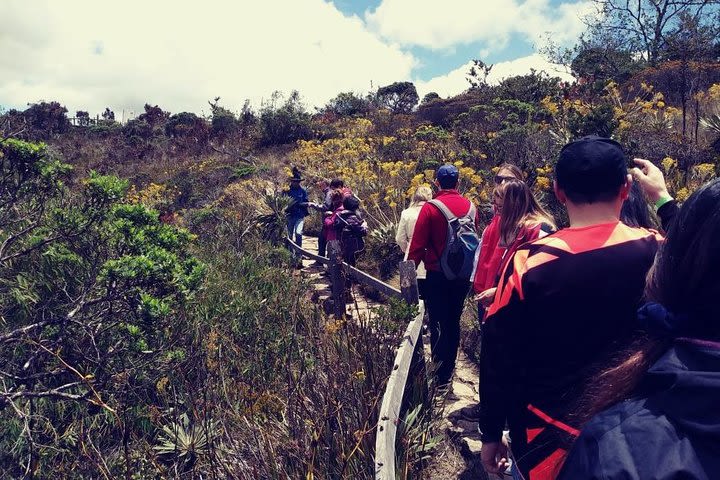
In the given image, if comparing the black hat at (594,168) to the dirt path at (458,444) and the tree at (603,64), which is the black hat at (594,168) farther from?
the tree at (603,64)

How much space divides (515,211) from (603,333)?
159cm

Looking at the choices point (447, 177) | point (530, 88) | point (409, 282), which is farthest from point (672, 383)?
point (530, 88)

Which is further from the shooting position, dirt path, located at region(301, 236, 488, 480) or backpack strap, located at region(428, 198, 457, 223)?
backpack strap, located at region(428, 198, 457, 223)

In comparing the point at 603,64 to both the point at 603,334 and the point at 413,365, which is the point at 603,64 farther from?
the point at 603,334

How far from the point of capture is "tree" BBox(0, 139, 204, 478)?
3.71 m

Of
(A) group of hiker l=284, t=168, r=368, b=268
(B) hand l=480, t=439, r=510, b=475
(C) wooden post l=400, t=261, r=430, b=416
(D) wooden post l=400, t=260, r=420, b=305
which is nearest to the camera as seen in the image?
(B) hand l=480, t=439, r=510, b=475

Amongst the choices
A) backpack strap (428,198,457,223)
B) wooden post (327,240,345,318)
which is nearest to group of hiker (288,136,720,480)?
backpack strap (428,198,457,223)

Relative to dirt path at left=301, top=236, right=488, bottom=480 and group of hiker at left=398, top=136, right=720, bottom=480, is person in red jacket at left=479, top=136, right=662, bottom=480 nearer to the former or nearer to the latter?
group of hiker at left=398, top=136, right=720, bottom=480

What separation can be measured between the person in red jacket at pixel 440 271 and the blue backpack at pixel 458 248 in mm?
35

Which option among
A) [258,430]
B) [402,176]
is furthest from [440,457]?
[402,176]

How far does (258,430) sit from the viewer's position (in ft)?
10.2

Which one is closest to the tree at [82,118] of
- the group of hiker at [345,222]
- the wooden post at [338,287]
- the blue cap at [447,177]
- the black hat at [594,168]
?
the group of hiker at [345,222]

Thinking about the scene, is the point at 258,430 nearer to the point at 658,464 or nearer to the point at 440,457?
the point at 440,457

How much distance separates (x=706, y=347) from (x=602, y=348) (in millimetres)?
656
